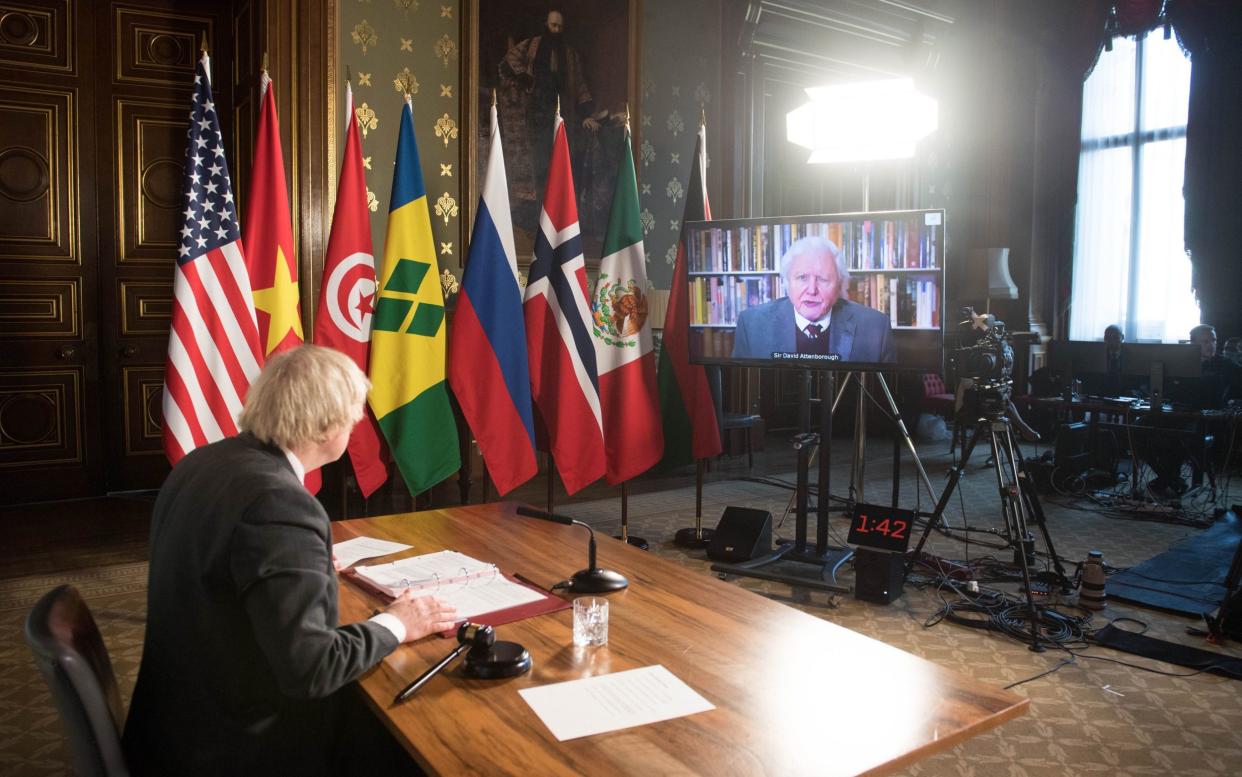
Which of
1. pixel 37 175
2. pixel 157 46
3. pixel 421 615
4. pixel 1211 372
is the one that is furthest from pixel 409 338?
pixel 1211 372

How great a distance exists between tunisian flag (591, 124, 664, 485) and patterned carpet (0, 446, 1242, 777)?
0.64 meters

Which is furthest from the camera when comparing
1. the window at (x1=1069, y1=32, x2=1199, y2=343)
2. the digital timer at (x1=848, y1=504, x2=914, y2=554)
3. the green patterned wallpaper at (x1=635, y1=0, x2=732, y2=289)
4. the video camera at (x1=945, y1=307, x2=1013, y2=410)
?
the window at (x1=1069, y1=32, x2=1199, y2=343)

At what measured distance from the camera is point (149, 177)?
5.44 meters

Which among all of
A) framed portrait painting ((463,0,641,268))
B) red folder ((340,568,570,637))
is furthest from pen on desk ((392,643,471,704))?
framed portrait painting ((463,0,641,268))

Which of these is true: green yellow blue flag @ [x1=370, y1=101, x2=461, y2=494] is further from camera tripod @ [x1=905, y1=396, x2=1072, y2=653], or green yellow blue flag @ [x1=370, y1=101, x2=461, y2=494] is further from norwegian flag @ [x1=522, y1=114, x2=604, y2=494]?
camera tripod @ [x1=905, y1=396, x2=1072, y2=653]

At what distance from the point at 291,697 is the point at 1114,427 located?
6.45m

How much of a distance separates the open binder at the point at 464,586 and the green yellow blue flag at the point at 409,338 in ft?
6.39

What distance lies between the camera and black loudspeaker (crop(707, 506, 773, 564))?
13.7 ft

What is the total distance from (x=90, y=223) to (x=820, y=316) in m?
4.33

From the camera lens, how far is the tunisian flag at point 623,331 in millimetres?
4328

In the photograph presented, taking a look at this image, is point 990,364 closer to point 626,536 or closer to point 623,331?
point 623,331

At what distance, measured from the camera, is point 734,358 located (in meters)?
4.00

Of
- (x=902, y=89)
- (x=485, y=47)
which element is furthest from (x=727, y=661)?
(x=485, y=47)

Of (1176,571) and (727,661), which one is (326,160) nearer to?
(727,661)
